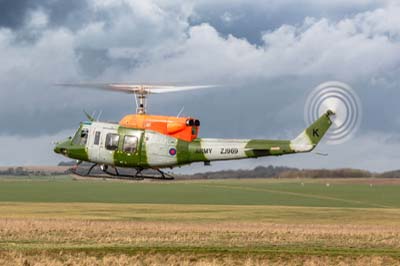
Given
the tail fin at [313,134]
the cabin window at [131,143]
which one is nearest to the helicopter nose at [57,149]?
the cabin window at [131,143]

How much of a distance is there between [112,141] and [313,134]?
1102 cm

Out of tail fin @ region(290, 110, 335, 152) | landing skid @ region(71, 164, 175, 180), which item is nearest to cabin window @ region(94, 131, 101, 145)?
landing skid @ region(71, 164, 175, 180)

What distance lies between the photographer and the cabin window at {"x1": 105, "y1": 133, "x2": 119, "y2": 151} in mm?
43875

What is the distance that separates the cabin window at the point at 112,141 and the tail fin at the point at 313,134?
9.66m

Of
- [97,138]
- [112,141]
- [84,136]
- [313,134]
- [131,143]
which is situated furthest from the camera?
[84,136]

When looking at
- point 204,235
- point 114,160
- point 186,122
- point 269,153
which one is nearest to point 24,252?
point 114,160

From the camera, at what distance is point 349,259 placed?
36.8m

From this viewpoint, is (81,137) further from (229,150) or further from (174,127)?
(229,150)

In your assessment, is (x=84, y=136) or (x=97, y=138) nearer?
(x=97, y=138)

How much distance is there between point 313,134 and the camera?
41.8 m

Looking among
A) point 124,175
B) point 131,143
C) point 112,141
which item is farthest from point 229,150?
point 112,141

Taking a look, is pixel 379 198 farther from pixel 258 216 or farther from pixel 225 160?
Answer: pixel 225 160

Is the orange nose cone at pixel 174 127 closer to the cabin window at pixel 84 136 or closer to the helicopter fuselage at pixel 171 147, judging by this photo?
the helicopter fuselage at pixel 171 147

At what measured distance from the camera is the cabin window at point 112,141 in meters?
43.9
